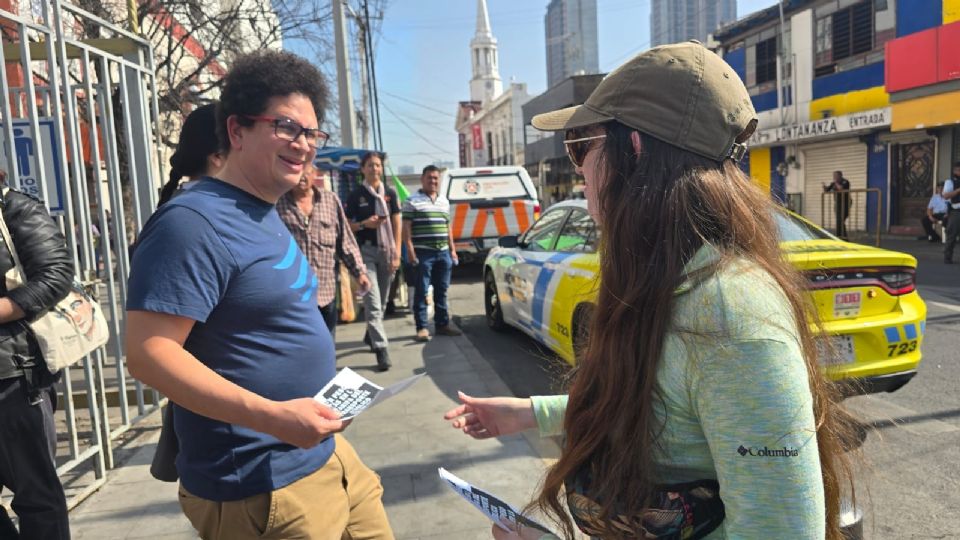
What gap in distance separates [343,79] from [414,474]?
8763 mm

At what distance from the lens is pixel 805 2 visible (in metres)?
20.2

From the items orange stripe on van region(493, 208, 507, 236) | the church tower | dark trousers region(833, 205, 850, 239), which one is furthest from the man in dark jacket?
the church tower

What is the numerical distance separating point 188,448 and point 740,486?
53.0 inches

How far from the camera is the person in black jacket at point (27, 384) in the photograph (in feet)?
7.49

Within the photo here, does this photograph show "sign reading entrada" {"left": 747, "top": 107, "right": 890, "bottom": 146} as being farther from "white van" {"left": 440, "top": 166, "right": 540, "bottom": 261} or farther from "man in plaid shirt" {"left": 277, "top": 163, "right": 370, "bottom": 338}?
"man in plaid shirt" {"left": 277, "top": 163, "right": 370, "bottom": 338}

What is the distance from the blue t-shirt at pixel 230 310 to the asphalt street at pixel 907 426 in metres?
0.74

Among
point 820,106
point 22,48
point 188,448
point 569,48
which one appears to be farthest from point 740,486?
point 569,48

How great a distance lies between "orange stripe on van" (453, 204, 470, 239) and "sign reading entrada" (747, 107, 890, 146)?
27.0 ft

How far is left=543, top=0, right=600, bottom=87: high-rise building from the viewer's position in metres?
67.9

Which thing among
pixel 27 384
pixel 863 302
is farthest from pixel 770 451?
pixel 863 302

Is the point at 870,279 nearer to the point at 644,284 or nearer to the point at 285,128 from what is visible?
the point at 644,284

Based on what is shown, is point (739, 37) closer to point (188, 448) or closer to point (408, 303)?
point (408, 303)

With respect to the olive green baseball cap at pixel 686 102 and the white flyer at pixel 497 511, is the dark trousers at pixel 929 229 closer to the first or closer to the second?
the olive green baseball cap at pixel 686 102

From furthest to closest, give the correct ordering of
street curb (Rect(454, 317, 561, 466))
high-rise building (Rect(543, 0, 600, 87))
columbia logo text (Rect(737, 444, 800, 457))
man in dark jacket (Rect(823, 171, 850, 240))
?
high-rise building (Rect(543, 0, 600, 87)) < man in dark jacket (Rect(823, 171, 850, 240)) < street curb (Rect(454, 317, 561, 466)) < columbia logo text (Rect(737, 444, 800, 457))
